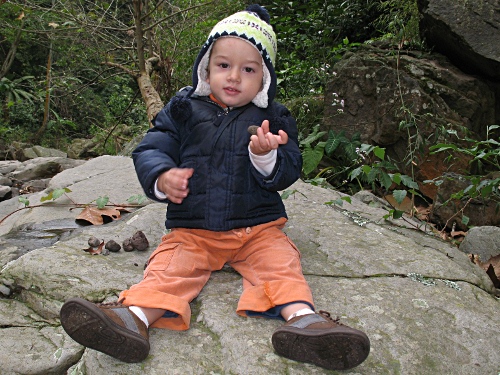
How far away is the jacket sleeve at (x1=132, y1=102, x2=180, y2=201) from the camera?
2107 millimetres

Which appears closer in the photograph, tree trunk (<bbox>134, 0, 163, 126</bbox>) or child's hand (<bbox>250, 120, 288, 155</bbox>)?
child's hand (<bbox>250, 120, 288, 155</bbox>)

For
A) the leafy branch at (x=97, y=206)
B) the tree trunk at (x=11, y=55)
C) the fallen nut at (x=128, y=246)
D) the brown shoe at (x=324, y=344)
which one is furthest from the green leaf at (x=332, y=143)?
the tree trunk at (x=11, y=55)

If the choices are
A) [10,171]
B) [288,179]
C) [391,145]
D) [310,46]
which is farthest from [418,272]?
[10,171]

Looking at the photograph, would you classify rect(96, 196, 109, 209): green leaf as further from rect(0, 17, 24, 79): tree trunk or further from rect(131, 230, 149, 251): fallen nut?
rect(0, 17, 24, 79): tree trunk

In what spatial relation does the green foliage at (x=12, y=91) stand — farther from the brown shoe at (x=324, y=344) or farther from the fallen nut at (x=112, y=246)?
the brown shoe at (x=324, y=344)

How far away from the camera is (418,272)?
2.37 metres

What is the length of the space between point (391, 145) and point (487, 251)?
5.96ft

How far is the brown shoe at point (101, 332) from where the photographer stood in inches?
63.1

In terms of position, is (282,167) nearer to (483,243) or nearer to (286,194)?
(286,194)

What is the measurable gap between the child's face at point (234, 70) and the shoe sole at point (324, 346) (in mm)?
1114

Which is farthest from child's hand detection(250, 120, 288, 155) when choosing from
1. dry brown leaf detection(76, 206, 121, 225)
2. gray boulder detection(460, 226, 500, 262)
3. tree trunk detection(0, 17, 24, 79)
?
tree trunk detection(0, 17, 24, 79)

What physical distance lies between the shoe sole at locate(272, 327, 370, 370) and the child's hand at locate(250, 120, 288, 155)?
74cm

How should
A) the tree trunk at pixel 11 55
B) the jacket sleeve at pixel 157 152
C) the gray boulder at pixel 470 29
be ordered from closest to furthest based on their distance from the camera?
the jacket sleeve at pixel 157 152, the gray boulder at pixel 470 29, the tree trunk at pixel 11 55

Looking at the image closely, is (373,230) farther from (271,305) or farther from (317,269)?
(271,305)
